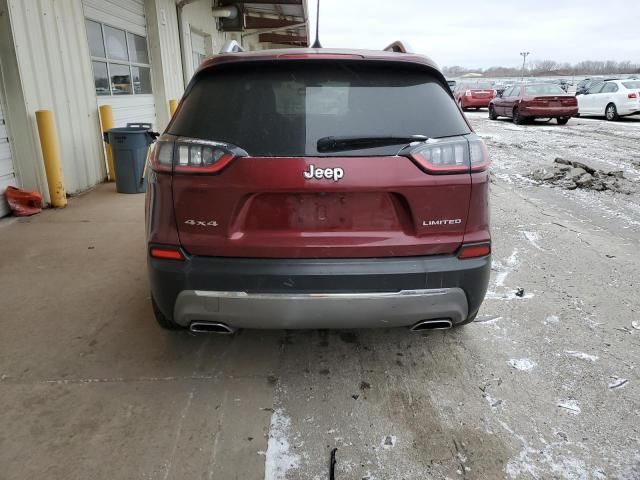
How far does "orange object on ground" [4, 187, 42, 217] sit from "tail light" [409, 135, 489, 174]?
5.46 m

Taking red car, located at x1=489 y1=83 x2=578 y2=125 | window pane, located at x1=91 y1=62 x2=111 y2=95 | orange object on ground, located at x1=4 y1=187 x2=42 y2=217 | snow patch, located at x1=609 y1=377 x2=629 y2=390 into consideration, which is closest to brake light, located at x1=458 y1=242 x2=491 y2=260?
snow patch, located at x1=609 y1=377 x2=629 y2=390

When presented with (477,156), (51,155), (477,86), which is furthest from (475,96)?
(477,156)

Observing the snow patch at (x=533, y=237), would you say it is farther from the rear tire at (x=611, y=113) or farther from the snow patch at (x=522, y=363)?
the rear tire at (x=611, y=113)

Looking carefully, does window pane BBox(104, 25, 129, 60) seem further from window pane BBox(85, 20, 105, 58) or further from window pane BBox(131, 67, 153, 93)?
window pane BBox(131, 67, 153, 93)

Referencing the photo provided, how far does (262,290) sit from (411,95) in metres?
1.22

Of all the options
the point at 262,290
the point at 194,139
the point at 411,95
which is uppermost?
the point at 411,95

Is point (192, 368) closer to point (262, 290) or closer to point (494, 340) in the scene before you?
point (262, 290)

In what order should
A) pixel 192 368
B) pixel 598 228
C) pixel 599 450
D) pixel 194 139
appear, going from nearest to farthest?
1. pixel 599 450
2. pixel 194 139
3. pixel 192 368
4. pixel 598 228

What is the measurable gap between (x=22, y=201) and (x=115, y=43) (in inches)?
157

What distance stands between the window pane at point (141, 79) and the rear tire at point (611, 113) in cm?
1649

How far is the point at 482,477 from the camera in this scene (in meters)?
2.08

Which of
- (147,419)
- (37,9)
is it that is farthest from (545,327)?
(37,9)

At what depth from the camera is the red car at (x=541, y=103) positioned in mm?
16891

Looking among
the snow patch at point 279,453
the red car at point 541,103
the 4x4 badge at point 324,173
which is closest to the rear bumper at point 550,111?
the red car at point 541,103
